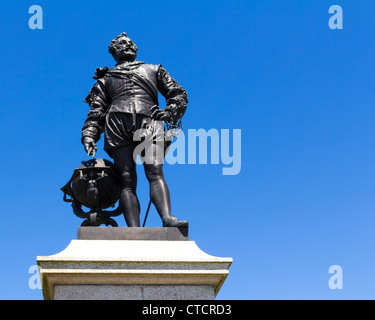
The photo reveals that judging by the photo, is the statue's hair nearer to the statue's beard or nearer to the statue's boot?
the statue's beard

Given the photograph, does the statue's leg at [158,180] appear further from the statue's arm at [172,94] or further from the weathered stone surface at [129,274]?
the weathered stone surface at [129,274]

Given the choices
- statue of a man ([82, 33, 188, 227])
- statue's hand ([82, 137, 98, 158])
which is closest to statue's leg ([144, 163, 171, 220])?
statue of a man ([82, 33, 188, 227])

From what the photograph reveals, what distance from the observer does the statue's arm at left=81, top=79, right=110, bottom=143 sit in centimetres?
963

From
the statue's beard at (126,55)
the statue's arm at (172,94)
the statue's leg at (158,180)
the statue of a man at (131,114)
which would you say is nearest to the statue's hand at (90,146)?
the statue of a man at (131,114)

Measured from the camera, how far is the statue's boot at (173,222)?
8711 mm

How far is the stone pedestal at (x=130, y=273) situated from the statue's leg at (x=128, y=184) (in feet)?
2.68

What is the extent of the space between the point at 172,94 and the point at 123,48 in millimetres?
1009

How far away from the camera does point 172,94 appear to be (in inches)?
385

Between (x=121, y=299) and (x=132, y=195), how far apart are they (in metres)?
1.67

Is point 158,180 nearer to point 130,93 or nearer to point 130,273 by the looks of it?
point 130,93

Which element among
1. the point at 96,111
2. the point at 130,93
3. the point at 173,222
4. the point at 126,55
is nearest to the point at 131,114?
the point at 130,93
